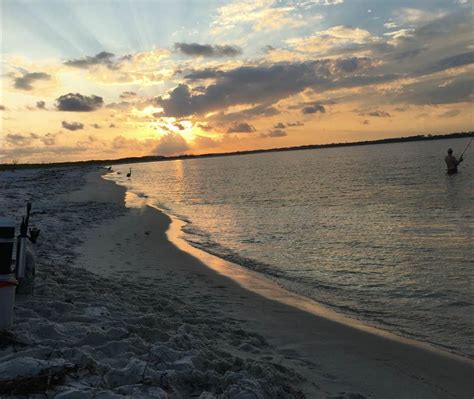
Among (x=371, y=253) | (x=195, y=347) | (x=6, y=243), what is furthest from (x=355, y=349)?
(x=371, y=253)

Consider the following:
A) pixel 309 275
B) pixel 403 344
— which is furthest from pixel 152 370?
pixel 309 275

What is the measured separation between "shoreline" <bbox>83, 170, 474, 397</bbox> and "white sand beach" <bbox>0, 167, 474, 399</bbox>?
19 millimetres

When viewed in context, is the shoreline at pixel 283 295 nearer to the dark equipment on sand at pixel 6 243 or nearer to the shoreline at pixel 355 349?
the shoreline at pixel 355 349

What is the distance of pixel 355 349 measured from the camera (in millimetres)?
6367

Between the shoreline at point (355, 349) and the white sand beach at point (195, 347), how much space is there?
0.02m

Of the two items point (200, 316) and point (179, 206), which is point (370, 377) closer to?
point (200, 316)

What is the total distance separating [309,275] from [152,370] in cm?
722

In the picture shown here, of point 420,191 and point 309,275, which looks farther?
point 420,191

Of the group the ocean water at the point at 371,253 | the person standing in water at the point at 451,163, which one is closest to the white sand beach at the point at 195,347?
the ocean water at the point at 371,253

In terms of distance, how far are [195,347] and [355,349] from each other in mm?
2559

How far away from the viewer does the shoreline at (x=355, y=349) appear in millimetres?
5246

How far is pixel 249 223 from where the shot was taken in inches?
823

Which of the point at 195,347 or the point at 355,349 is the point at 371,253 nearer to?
the point at 355,349

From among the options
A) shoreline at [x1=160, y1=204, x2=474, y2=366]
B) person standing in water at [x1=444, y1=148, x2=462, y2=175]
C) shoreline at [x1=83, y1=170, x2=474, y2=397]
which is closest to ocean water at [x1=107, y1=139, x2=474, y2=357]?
shoreline at [x1=160, y1=204, x2=474, y2=366]
